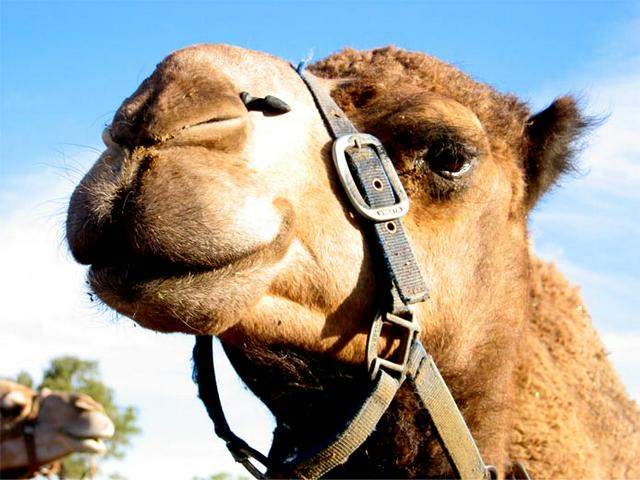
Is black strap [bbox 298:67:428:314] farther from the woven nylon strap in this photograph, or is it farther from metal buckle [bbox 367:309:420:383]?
the woven nylon strap

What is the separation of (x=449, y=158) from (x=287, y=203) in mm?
921

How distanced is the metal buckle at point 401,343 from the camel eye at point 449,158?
2.19 ft

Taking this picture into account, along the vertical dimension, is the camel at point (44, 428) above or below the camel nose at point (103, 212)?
below

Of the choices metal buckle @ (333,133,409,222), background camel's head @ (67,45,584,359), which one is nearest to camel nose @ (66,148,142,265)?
background camel's head @ (67,45,584,359)

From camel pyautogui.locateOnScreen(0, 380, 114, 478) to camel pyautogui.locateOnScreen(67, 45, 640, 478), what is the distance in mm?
828

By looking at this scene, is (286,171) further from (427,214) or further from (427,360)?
(427,360)

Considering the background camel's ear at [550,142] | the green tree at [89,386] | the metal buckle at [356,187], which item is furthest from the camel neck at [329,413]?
the green tree at [89,386]

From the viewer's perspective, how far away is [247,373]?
12.1 ft

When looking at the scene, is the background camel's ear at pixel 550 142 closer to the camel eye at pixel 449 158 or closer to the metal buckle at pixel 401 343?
the camel eye at pixel 449 158

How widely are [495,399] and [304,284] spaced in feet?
4.26

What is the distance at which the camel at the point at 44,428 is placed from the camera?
4027 mm

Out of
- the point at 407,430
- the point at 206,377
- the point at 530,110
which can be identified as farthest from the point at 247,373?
the point at 530,110

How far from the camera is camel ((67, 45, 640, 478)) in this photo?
9.77 ft

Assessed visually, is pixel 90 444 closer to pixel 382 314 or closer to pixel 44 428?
pixel 44 428
